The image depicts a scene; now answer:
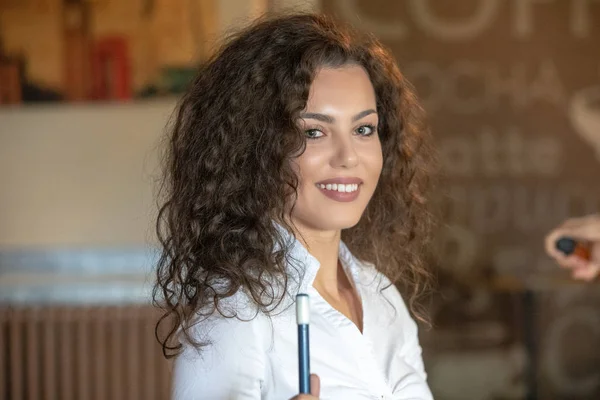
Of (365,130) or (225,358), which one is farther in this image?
(365,130)

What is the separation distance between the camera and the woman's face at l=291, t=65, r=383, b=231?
1604mm

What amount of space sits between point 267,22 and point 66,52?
2.58 meters

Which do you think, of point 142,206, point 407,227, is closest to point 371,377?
point 407,227

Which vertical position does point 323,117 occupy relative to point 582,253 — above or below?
above

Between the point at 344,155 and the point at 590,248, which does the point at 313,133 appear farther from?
the point at 590,248

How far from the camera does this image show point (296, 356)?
150cm

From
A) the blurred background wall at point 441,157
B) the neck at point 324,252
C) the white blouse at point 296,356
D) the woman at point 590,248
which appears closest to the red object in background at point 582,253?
the woman at point 590,248

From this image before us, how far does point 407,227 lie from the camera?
6.57 feet

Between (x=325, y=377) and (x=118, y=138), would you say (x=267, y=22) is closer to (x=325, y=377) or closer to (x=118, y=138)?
(x=325, y=377)

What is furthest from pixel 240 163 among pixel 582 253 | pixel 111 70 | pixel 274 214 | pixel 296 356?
pixel 111 70

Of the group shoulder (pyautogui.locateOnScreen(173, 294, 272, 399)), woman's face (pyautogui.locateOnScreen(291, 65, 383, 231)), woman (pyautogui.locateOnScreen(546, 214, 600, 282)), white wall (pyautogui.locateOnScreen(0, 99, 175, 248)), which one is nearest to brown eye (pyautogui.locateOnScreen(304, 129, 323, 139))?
woman's face (pyautogui.locateOnScreen(291, 65, 383, 231))

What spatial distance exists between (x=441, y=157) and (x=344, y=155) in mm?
2960

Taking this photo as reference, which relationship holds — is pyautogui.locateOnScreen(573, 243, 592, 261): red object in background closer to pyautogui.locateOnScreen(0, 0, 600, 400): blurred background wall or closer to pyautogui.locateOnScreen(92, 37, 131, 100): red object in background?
pyautogui.locateOnScreen(0, 0, 600, 400): blurred background wall

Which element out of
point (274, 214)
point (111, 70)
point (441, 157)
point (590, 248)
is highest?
point (111, 70)
